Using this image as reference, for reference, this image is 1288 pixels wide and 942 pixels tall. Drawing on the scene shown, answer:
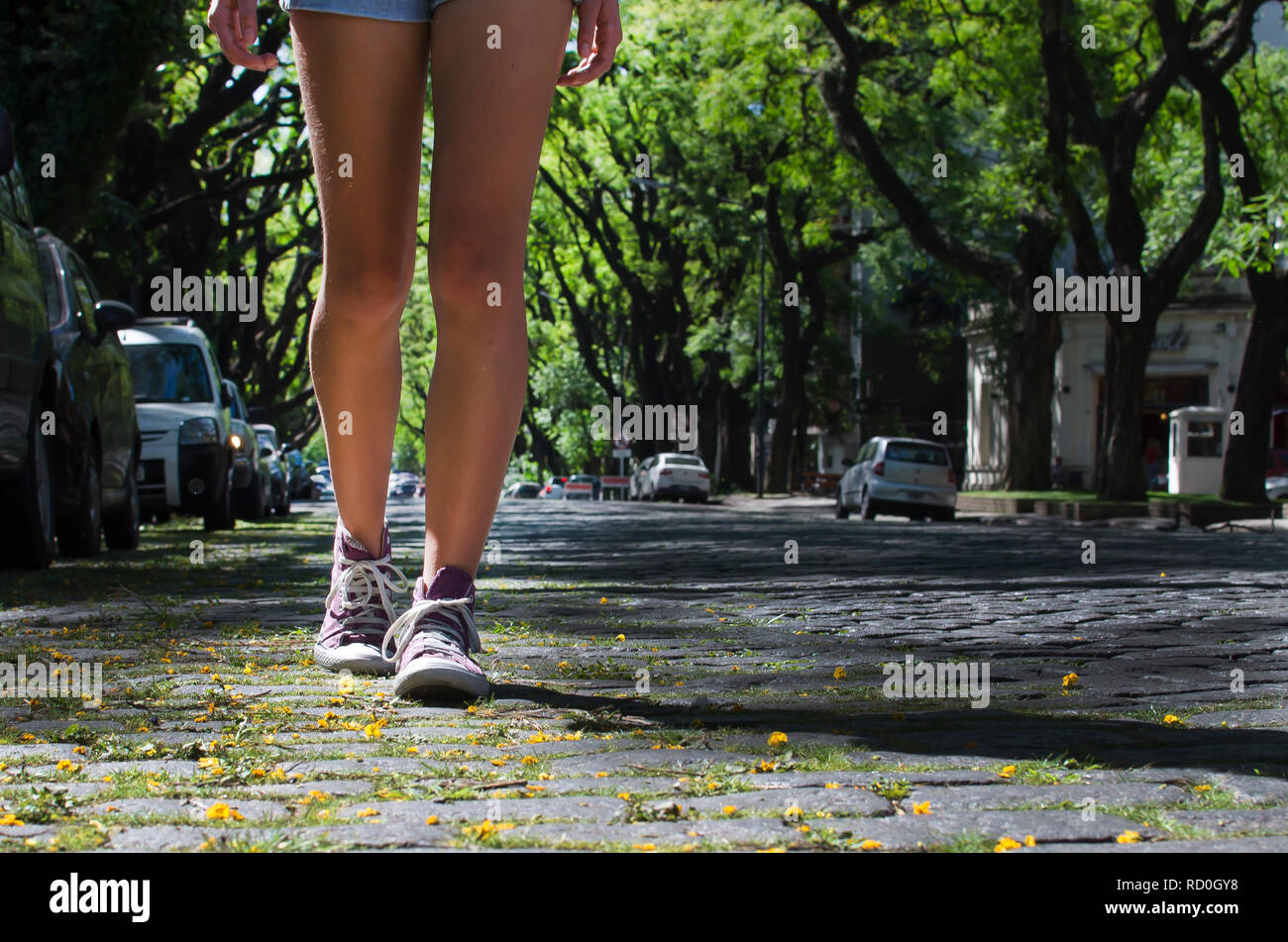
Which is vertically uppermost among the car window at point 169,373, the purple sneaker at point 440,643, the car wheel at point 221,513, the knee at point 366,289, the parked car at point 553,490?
the car window at point 169,373

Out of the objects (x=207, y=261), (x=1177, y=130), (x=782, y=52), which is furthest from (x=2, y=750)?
(x=1177, y=130)

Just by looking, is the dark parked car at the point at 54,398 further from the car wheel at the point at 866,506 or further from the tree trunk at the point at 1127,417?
the car wheel at the point at 866,506

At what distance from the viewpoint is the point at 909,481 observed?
26984 mm

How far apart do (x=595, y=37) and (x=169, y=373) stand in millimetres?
13072

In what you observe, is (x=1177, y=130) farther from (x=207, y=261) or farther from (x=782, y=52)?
(x=207, y=261)

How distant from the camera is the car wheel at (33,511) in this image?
26.9ft

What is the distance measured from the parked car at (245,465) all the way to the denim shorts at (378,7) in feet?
43.7

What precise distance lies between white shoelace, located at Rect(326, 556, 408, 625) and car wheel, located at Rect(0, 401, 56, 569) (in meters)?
4.43

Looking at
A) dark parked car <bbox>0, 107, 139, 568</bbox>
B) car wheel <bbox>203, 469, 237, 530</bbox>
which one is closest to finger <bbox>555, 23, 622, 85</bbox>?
dark parked car <bbox>0, 107, 139, 568</bbox>

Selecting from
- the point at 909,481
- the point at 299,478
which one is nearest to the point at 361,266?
the point at 909,481

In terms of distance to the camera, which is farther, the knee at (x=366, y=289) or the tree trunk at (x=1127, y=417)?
the tree trunk at (x=1127, y=417)

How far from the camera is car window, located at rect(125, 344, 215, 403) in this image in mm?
16286

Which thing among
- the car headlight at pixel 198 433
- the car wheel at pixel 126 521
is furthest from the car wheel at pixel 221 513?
the car wheel at pixel 126 521

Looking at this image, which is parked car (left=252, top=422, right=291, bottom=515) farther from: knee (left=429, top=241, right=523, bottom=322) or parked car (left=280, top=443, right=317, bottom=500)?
knee (left=429, top=241, right=523, bottom=322)
